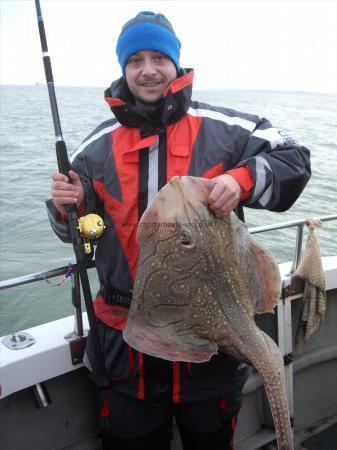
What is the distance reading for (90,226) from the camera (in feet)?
7.81

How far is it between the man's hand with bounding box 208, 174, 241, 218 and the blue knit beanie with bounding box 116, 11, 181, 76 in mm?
960

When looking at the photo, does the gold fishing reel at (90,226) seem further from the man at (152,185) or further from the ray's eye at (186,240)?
the ray's eye at (186,240)

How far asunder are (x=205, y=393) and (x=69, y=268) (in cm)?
108

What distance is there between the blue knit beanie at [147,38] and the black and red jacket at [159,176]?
0.19 m

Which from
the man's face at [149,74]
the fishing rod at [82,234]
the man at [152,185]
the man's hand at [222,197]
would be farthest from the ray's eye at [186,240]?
the man's face at [149,74]

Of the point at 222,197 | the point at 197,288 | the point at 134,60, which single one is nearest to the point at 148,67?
the point at 134,60

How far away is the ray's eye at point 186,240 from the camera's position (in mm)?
1940

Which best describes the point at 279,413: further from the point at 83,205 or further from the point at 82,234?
the point at 83,205

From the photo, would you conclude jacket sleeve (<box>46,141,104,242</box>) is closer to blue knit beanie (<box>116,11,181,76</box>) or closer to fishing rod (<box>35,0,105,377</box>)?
fishing rod (<box>35,0,105,377</box>)

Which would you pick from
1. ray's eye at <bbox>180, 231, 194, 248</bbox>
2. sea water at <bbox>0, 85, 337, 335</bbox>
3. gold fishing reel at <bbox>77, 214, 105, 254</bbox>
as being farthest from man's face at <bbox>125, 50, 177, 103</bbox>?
sea water at <bbox>0, 85, 337, 335</bbox>

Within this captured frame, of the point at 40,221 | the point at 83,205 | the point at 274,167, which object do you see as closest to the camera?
the point at 274,167

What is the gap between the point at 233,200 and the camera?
2.02 metres

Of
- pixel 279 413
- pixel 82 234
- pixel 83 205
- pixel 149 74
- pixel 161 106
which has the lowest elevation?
pixel 279 413

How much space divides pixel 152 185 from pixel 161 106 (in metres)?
0.47
